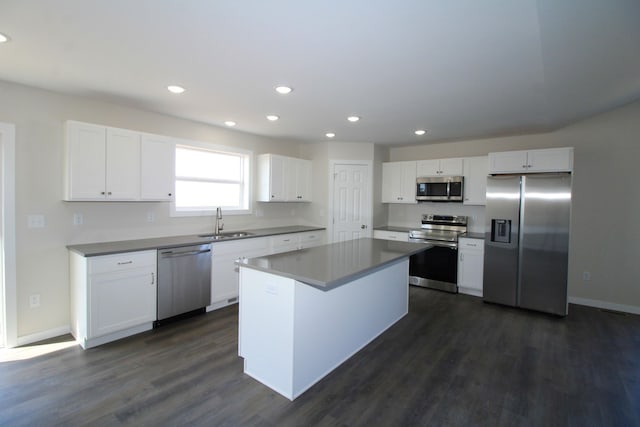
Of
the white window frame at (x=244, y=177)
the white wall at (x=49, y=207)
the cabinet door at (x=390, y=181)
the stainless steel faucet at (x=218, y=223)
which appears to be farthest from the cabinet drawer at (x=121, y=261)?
the cabinet door at (x=390, y=181)

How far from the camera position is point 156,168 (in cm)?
355

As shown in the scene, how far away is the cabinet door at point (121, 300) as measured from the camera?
113 inches

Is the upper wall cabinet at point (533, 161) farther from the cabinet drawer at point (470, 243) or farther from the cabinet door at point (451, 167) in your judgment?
the cabinet drawer at point (470, 243)

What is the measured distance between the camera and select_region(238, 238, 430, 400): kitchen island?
222 cm

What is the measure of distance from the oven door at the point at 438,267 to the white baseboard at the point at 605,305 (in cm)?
158

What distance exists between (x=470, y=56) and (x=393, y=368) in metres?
2.53

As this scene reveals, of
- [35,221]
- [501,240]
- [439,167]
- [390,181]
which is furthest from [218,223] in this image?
[501,240]

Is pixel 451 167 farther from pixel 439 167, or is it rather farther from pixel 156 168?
pixel 156 168

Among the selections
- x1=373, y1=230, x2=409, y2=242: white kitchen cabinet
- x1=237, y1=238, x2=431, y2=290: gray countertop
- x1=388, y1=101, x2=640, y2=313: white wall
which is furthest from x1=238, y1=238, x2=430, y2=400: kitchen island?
x1=388, y1=101, x2=640, y2=313: white wall

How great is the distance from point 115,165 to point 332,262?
249 cm

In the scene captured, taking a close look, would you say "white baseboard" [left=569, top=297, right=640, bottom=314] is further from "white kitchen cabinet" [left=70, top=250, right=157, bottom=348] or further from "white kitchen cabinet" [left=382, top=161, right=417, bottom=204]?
"white kitchen cabinet" [left=70, top=250, right=157, bottom=348]

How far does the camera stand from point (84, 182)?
9.96ft

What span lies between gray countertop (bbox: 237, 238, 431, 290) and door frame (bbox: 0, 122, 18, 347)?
87.5 inches

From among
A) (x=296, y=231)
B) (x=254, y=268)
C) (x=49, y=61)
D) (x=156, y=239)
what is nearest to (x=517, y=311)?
(x=296, y=231)
